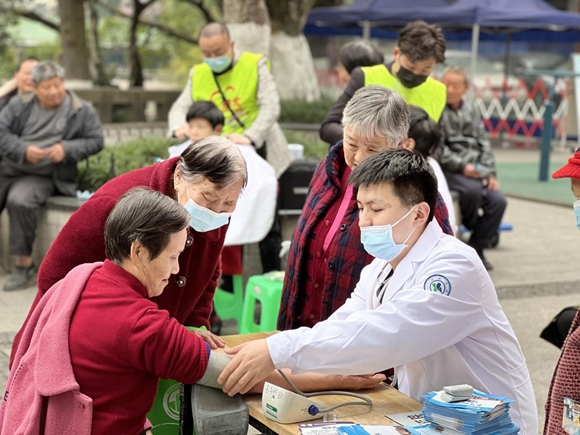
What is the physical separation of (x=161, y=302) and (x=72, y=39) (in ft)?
51.0

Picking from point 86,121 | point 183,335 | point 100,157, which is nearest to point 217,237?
point 183,335

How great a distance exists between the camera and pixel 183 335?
111 inches

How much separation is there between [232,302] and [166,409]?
3.18 meters

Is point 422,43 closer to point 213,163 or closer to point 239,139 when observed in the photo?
point 239,139

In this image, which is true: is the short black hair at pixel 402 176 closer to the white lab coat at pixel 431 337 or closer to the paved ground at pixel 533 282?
the white lab coat at pixel 431 337

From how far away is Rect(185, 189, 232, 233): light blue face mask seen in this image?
3275 millimetres

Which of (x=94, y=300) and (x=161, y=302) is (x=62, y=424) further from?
(x=161, y=302)

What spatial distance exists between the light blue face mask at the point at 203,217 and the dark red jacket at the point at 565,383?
1294 millimetres

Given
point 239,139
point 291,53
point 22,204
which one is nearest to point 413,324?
point 239,139

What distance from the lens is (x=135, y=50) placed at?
20.9 m

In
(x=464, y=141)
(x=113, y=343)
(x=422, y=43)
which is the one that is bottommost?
(x=464, y=141)

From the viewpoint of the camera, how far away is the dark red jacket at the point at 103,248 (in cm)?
333

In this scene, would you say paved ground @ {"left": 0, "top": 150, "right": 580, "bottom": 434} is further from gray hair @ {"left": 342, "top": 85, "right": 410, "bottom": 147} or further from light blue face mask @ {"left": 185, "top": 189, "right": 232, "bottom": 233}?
light blue face mask @ {"left": 185, "top": 189, "right": 232, "bottom": 233}

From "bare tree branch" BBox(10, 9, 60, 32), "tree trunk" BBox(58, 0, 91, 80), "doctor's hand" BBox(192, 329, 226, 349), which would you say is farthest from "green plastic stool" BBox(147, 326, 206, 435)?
"bare tree branch" BBox(10, 9, 60, 32)
